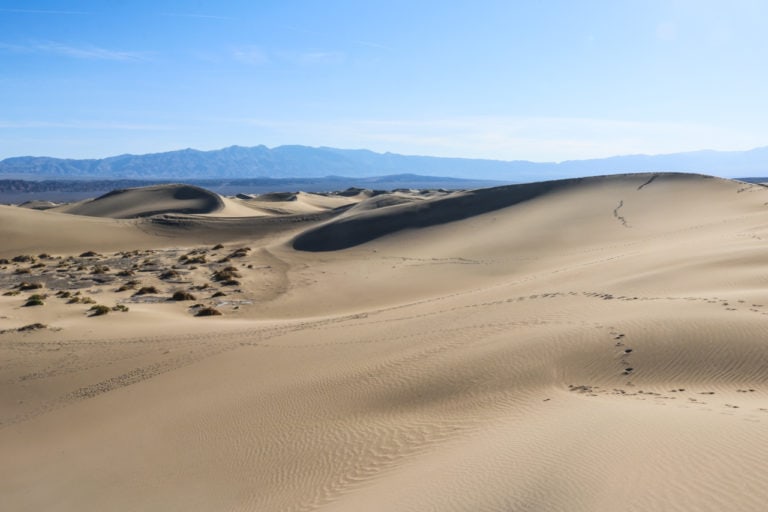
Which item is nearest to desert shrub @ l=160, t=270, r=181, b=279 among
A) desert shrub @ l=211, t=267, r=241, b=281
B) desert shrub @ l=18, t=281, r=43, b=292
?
desert shrub @ l=211, t=267, r=241, b=281

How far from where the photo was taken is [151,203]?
229ft

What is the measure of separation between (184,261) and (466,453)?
80.3 ft

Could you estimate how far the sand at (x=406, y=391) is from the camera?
609 cm

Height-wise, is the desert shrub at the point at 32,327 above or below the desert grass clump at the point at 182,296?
above

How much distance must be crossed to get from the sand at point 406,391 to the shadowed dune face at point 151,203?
41986 millimetres

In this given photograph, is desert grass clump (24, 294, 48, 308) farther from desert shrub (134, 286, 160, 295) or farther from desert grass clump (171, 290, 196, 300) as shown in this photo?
desert grass clump (171, 290, 196, 300)

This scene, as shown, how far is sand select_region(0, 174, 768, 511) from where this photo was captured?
609 cm

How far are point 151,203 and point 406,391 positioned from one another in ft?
219

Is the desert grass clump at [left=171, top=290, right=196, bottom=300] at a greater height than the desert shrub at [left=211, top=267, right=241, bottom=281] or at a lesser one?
lesser

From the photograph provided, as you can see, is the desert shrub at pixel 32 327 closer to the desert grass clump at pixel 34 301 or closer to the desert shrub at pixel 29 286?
the desert grass clump at pixel 34 301

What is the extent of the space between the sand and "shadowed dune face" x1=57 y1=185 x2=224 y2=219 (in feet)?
138

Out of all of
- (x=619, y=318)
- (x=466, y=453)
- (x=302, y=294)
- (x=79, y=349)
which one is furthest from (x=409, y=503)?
(x=302, y=294)

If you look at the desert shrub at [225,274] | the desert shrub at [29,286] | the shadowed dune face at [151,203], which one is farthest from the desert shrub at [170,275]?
the shadowed dune face at [151,203]

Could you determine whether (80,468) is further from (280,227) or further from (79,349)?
(280,227)
